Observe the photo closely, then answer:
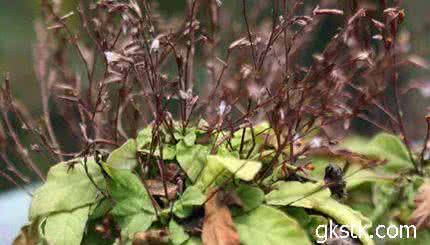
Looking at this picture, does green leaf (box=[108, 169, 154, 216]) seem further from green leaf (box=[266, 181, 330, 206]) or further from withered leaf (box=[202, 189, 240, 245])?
green leaf (box=[266, 181, 330, 206])

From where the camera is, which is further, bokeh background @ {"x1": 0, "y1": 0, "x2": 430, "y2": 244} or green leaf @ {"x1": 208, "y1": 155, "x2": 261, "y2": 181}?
bokeh background @ {"x1": 0, "y1": 0, "x2": 430, "y2": 244}

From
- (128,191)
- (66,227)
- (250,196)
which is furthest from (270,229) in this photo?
(66,227)

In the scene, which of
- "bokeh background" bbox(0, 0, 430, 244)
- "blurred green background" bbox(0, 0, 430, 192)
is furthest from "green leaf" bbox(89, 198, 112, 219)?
"blurred green background" bbox(0, 0, 430, 192)

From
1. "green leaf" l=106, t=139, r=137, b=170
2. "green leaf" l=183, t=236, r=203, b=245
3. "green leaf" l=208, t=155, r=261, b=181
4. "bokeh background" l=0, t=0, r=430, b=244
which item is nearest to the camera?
"green leaf" l=208, t=155, r=261, b=181

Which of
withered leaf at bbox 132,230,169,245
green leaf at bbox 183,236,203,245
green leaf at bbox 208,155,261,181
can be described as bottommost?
green leaf at bbox 183,236,203,245

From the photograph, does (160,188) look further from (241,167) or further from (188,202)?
(241,167)
